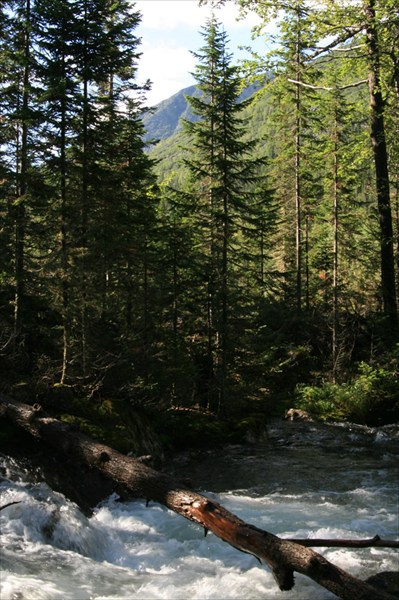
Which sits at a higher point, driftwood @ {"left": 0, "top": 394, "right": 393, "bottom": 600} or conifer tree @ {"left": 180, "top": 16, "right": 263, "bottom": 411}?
conifer tree @ {"left": 180, "top": 16, "right": 263, "bottom": 411}

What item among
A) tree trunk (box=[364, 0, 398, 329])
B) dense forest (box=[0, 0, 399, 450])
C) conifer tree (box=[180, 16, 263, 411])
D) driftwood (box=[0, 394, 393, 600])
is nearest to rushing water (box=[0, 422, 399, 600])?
driftwood (box=[0, 394, 393, 600])

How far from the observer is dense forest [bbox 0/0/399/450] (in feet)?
40.8

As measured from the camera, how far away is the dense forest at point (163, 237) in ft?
40.8

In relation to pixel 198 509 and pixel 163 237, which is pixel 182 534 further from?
pixel 163 237

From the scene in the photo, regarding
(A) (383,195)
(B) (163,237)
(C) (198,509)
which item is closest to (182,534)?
(C) (198,509)

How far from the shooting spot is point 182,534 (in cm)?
748

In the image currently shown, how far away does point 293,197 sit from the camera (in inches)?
1161

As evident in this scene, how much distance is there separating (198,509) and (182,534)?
241 cm

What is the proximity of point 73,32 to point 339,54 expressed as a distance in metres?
9.17

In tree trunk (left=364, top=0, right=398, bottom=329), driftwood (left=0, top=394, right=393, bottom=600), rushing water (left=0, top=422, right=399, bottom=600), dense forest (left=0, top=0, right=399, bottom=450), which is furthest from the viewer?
tree trunk (left=364, top=0, right=398, bottom=329)

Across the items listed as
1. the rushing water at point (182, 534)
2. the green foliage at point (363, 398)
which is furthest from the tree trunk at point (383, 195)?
the rushing water at point (182, 534)

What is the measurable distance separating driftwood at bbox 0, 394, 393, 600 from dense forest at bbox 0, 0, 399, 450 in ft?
7.36

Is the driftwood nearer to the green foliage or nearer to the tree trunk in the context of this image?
the green foliage

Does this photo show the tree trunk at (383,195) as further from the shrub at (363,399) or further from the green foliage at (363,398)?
the shrub at (363,399)
